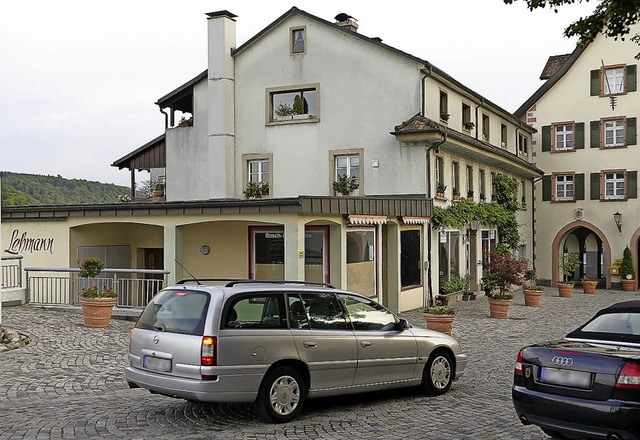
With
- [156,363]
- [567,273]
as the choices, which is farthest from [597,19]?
[567,273]

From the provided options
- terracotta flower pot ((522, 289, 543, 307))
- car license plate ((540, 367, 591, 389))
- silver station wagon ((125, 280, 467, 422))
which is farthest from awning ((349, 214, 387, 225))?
car license plate ((540, 367, 591, 389))

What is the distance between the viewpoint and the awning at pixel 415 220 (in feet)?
74.0

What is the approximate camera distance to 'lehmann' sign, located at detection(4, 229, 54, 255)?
21.5 m

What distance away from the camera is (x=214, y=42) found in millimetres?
27766

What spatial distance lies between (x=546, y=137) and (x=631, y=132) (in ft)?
14.1

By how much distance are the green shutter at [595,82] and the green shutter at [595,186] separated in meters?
4.21

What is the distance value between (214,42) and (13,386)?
19189mm

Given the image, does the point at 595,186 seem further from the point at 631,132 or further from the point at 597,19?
the point at 597,19

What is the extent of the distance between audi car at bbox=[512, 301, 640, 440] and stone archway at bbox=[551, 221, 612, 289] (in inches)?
1250

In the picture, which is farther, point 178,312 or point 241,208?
Result: point 241,208

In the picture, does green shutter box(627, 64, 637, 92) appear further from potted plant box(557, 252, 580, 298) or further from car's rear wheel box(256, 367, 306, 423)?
car's rear wheel box(256, 367, 306, 423)

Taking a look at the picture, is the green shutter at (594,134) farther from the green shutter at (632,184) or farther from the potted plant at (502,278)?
the potted plant at (502,278)

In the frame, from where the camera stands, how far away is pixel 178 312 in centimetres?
866

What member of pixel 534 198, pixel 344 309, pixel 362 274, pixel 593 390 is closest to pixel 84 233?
pixel 362 274
